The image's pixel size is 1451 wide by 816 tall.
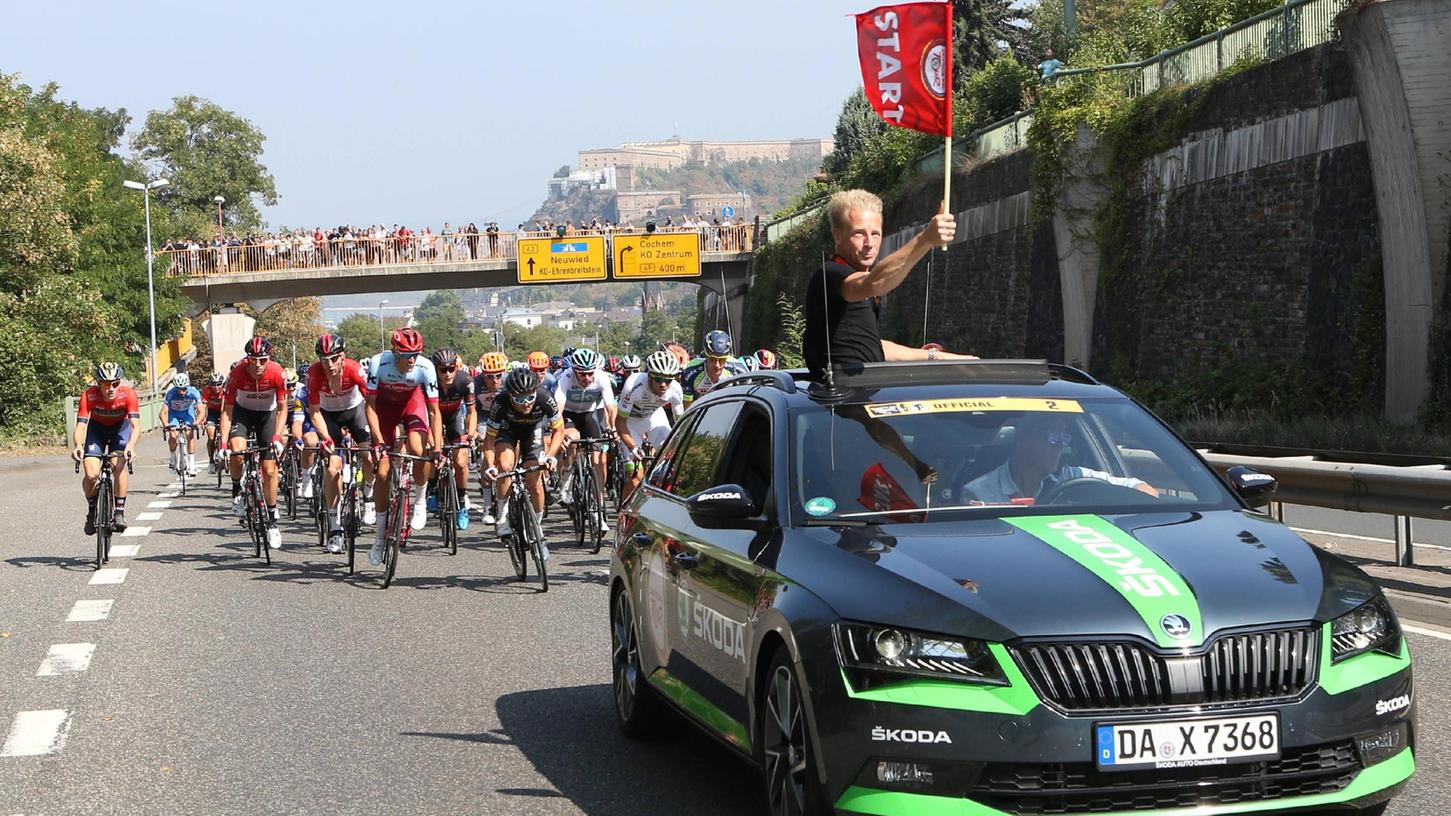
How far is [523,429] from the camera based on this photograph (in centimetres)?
1520

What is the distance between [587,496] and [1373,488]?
7249 mm

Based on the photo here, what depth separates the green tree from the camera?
12294 cm

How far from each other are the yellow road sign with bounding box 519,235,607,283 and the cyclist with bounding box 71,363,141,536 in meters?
51.4

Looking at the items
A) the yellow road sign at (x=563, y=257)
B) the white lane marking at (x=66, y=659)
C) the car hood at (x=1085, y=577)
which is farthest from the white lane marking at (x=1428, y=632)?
the yellow road sign at (x=563, y=257)

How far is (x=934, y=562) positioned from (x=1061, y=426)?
1277mm

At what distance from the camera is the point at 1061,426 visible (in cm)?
654

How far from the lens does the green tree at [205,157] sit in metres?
123

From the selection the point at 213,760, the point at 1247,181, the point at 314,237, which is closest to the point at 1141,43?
the point at 1247,181

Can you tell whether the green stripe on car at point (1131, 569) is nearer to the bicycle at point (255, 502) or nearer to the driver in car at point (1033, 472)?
the driver in car at point (1033, 472)

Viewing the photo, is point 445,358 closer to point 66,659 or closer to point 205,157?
point 66,659

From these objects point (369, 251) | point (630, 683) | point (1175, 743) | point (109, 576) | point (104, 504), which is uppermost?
point (369, 251)

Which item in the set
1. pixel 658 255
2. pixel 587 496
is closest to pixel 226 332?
pixel 658 255

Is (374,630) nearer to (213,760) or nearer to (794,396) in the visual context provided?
(213,760)

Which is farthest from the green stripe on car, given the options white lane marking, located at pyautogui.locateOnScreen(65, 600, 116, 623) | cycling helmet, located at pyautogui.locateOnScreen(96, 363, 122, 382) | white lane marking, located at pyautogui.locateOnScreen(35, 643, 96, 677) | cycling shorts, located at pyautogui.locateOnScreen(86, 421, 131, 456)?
cycling shorts, located at pyautogui.locateOnScreen(86, 421, 131, 456)
